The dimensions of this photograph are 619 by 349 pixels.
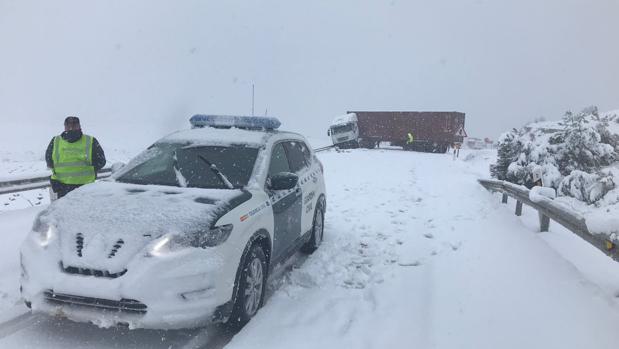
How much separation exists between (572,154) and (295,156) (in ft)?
38.6

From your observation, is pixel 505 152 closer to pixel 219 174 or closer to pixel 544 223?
pixel 544 223

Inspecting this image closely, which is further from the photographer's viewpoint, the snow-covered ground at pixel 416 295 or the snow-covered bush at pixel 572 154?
the snow-covered bush at pixel 572 154

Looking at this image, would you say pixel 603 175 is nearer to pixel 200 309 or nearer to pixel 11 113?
pixel 200 309

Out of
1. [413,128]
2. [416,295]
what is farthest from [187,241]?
[413,128]

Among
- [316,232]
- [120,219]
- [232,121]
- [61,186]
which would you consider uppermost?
[232,121]

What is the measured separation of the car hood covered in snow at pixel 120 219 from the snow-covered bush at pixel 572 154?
12.2 metres

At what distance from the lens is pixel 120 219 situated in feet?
12.1

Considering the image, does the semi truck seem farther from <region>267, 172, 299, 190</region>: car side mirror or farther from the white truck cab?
<region>267, 172, 299, 190</region>: car side mirror

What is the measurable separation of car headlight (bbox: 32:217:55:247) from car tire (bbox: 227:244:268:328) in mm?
1538

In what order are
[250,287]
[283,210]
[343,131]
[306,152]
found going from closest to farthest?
[250,287] < [283,210] < [306,152] < [343,131]

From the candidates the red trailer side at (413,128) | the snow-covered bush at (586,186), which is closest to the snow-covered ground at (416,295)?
the snow-covered bush at (586,186)

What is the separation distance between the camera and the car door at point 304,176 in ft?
19.9

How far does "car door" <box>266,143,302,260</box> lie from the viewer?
4.94m

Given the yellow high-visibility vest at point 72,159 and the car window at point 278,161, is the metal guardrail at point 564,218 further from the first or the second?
the yellow high-visibility vest at point 72,159
